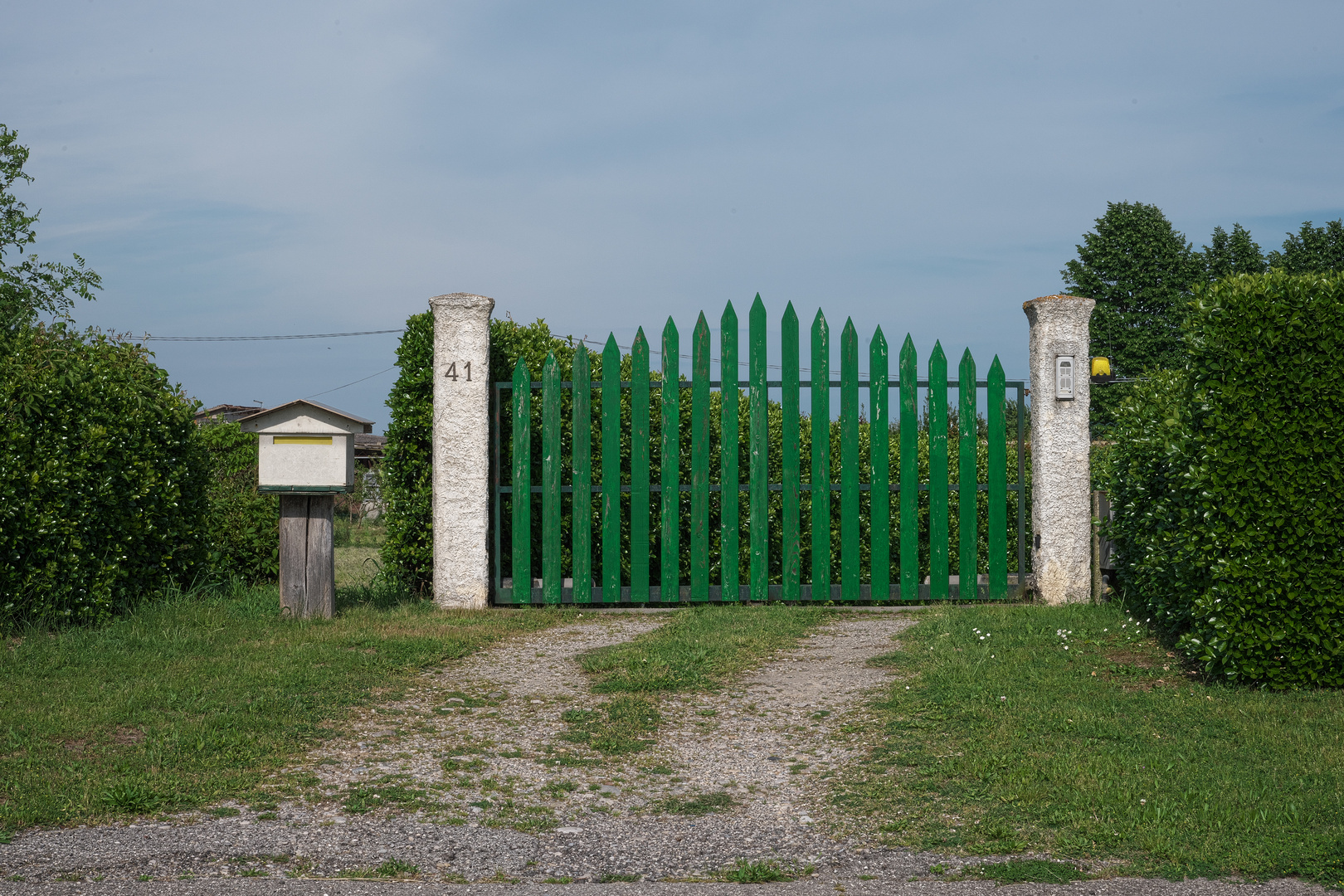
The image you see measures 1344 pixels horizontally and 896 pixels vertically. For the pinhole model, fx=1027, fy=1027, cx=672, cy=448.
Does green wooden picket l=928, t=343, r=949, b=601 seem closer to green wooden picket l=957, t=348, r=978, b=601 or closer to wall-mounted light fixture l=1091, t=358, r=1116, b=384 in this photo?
green wooden picket l=957, t=348, r=978, b=601

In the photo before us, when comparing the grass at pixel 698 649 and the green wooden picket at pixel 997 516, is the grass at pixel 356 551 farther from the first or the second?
the green wooden picket at pixel 997 516

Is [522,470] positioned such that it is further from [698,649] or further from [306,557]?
[698,649]

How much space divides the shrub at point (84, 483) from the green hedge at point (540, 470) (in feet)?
5.72

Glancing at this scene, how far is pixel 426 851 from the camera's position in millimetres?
3602

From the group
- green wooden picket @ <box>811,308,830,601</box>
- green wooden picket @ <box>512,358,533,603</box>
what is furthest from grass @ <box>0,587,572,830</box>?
green wooden picket @ <box>811,308,830,601</box>

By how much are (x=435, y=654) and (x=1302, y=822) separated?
16.2 feet

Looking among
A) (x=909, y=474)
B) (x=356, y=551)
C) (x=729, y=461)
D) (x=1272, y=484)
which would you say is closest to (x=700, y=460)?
(x=729, y=461)

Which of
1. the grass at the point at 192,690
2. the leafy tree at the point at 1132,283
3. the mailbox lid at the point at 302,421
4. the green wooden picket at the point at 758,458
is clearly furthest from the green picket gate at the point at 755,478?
the leafy tree at the point at 1132,283

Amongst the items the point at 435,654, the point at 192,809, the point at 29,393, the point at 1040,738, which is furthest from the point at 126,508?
the point at 1040,738

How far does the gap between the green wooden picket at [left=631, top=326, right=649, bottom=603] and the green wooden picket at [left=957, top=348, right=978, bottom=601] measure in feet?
8.96

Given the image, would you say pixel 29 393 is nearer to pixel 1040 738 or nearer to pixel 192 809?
pixel 192 809

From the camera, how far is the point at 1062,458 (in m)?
8.92

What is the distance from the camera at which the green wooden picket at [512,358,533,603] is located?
875 centimetres

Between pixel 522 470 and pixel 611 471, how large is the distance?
29.9 inches
